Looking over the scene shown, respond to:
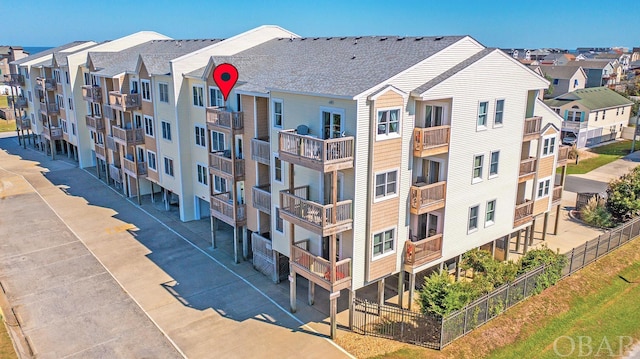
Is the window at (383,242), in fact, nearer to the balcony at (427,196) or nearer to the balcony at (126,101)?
the balcony at (427,196)

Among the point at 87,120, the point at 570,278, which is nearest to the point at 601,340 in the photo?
the point at 570,278

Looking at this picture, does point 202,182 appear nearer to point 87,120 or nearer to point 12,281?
point 12,281

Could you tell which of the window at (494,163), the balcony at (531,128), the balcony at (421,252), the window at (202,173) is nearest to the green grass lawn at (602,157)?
the balcony at (531,128)

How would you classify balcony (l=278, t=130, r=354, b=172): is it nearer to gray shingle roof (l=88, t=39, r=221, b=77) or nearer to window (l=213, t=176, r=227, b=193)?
window (l=213, t=176, r=227, b=193)

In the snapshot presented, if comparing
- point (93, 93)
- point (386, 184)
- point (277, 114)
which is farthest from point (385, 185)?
point (93, 93)

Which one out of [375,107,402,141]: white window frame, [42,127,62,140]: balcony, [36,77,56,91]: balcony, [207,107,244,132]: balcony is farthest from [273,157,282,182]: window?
[42,127,62,140]: balcony

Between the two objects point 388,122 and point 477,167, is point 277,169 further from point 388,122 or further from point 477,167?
point 477,167
